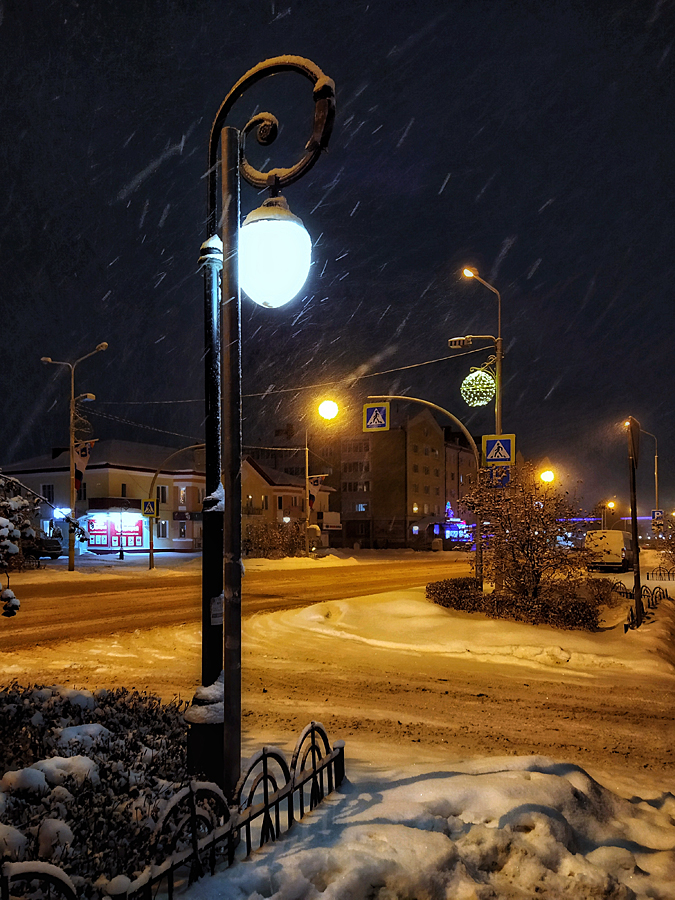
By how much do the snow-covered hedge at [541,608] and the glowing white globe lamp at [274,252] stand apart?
1218 cm

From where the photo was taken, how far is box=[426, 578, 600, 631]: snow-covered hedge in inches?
587

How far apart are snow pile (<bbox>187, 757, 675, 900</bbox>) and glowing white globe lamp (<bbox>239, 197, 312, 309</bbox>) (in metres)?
3.44

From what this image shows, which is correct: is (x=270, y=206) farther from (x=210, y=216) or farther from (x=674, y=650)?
(x=674, y=650)

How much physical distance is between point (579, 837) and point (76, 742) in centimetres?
365

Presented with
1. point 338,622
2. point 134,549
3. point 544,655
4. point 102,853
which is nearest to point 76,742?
point 102,853

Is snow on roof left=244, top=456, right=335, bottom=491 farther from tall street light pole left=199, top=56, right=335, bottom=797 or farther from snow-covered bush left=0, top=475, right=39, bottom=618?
tall street light pole left=199, top=56, right=335, bottom=797

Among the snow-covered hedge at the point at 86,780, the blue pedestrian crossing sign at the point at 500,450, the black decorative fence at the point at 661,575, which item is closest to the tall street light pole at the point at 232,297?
the snow-covered hedge at the point at 86,780

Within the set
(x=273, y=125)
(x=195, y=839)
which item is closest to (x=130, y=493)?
(x=273, y=125)

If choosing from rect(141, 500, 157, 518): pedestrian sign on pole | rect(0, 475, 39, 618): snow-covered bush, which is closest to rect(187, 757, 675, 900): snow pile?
rect(0, 475, 39, 618): snow-covered bush

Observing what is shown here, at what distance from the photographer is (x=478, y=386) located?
1647cm

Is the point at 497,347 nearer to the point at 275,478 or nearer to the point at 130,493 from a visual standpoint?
the point at 130,493

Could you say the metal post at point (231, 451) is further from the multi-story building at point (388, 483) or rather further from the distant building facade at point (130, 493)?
the multi-story building at point (388, 483)

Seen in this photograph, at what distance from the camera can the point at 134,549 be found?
55.3 metres

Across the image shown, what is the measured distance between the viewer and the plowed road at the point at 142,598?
15.4 meters
